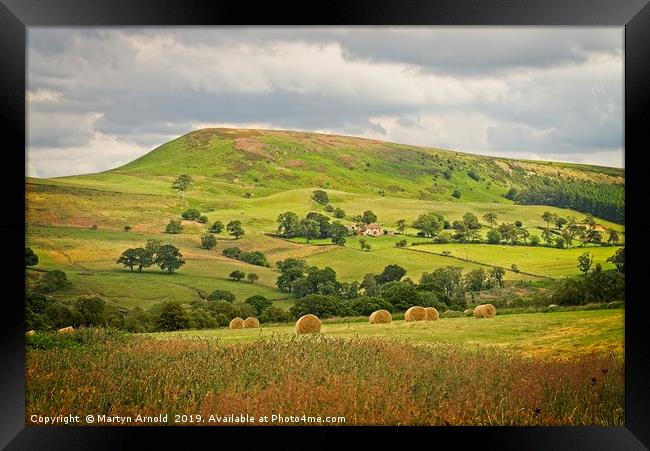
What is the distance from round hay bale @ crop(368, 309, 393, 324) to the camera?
8.52m

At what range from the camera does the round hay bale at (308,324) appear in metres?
8.29

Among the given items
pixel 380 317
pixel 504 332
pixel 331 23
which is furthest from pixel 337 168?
pixel 504 332

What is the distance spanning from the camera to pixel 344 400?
7.46m

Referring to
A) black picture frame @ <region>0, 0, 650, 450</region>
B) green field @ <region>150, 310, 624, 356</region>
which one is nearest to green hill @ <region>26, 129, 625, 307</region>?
green field @ <region>150, 310, 624, 356</region>

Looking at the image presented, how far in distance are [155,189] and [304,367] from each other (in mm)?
2913

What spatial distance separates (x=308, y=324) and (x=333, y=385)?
3.25ft

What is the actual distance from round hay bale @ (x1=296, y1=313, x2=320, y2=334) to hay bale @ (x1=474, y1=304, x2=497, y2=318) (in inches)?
79.8

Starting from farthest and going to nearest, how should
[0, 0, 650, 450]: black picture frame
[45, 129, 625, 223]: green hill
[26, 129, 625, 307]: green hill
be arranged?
[45, 129, 625, 223]: green hill
[26, 129, 625, 307]: green hill
[0, 0, 650, 450]: black picture frame

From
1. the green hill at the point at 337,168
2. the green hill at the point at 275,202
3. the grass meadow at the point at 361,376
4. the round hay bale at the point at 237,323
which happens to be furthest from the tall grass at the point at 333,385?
the green hill at the point at 337,168

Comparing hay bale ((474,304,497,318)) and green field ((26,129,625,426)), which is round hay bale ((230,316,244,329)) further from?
hay bale ((474,304,497,318))

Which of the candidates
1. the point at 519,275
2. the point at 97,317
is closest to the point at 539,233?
the point at 519,275

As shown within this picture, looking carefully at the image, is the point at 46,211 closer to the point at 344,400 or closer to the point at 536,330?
the point at 344,400

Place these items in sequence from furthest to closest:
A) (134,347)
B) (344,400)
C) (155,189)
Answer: (155,189), (134,347), (344,400)

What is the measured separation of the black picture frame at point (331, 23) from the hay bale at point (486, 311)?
1625 mm
